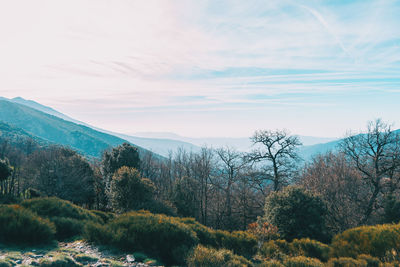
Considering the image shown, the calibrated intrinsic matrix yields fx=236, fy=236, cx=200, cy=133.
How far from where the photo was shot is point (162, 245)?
9258 mm

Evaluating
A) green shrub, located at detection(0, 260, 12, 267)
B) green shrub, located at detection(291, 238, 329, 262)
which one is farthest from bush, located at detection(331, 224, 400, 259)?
green shrub, located at detection(0, 260, 12, 267)

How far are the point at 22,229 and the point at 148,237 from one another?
4.49 m

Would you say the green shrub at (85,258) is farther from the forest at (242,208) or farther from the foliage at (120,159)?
the foliage at (120,159)

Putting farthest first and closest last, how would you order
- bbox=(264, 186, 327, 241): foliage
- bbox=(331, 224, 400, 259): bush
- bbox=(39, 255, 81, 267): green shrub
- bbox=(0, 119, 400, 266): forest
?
bbox=(264, 186, 327, 241): foliage < bbox=(0, 119, 400, 266): forest < bbox=(331, 224, 400, 259): bush < bbox=(39, 255, 81, 267): green shrub

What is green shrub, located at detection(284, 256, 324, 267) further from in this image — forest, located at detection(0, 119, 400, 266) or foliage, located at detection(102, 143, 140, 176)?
foliage, located at detection(102, 143, 140, 176)

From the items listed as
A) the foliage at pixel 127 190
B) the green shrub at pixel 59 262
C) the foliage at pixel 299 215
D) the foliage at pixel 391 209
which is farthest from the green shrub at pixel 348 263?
the foliage at pixel 127 190

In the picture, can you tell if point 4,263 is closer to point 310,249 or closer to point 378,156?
point 310,249

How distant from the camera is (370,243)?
30.3 ft

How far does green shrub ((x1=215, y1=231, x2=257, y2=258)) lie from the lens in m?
12.3


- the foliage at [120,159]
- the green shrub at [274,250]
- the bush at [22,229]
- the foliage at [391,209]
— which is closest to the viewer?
the bush at [22,229]

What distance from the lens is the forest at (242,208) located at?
901 centimetres

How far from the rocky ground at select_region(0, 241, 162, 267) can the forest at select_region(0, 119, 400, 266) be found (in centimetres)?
59

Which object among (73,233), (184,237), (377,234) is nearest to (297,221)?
(377,234)

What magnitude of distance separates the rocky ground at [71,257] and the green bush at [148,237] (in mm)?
444
